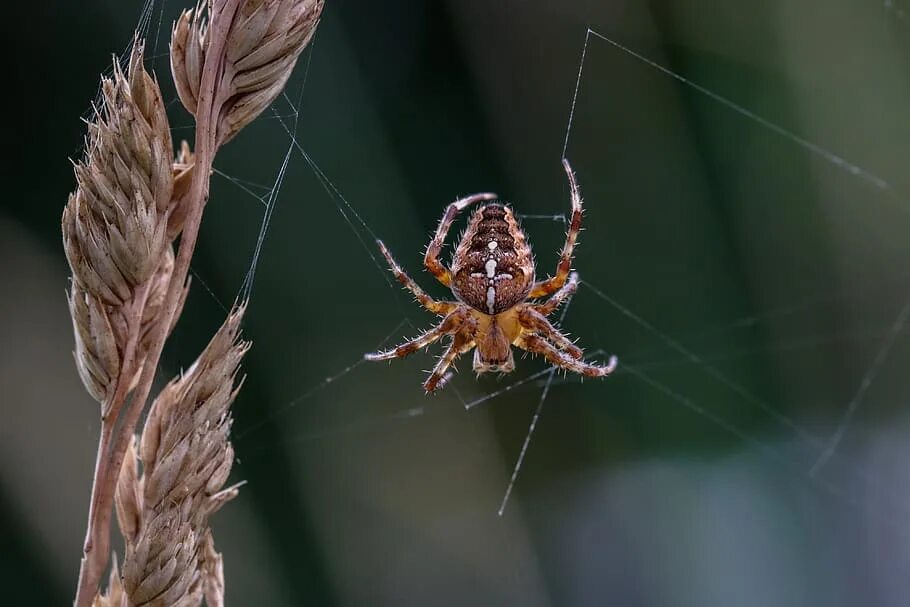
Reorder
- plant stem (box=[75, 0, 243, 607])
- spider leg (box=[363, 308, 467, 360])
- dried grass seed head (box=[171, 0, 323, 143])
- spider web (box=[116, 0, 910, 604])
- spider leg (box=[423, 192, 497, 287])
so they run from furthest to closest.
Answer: spider web (box=[116, 0, 910, 604]) → spider leg (box=[363, 308, 467, 360]) → spider leg (box=[423, 192, 497, 287]) → dried grass seed head (box=[171, 0, 323, 143]) → plant stem (box=[75, 0, 243, 607])

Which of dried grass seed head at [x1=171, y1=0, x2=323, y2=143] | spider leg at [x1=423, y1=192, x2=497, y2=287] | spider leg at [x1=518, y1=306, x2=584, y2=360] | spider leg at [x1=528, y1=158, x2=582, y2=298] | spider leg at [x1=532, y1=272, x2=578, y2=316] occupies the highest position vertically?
dried grass seed head at [x1=171, y1=0, x2=323, y2=143]

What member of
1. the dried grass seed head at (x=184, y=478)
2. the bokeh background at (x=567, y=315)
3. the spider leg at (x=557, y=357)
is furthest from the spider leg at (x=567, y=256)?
the dried grass seed head at (x=184, y=478)

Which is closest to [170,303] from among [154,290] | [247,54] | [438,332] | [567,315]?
[154,290]

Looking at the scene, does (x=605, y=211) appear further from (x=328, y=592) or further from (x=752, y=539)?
(x=328, y=592)

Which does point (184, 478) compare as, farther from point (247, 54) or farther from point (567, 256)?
point (567, 256)

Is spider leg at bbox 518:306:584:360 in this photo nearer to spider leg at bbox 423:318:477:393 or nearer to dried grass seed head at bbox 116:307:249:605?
spider leg at bbox 423:318:477:393

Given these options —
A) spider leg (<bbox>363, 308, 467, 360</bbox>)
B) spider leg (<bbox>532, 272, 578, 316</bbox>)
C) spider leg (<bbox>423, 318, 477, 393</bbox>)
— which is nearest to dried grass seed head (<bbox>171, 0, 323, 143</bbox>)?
spider leg (<bbox>532, 272, 578, 316</bbox>)

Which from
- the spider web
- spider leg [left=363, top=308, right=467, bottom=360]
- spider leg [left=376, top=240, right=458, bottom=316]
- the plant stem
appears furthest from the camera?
the spider web
